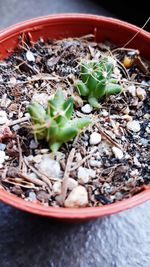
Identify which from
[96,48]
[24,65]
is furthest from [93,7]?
[24,65]

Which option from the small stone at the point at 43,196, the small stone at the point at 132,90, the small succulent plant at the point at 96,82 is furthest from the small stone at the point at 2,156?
the small stone at the point at 132,90

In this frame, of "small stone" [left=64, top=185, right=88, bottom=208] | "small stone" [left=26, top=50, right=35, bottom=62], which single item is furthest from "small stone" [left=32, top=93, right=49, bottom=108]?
"small stone" [left=64, top=185, right=88, bottom=208]

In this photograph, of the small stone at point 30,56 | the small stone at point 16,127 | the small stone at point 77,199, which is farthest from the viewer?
the small stone at point 30,56

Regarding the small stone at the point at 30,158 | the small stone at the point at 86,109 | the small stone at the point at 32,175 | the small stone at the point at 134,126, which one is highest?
the small stone at the point at 86,109

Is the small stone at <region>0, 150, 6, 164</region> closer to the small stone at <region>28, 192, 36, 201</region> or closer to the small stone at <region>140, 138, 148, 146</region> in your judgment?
the small stone at <region>28, 192, 36, 201</region>

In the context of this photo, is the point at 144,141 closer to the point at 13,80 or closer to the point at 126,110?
the point at 126,110

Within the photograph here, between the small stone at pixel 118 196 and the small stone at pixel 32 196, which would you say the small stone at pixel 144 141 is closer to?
the small stone at pixel 118 196
